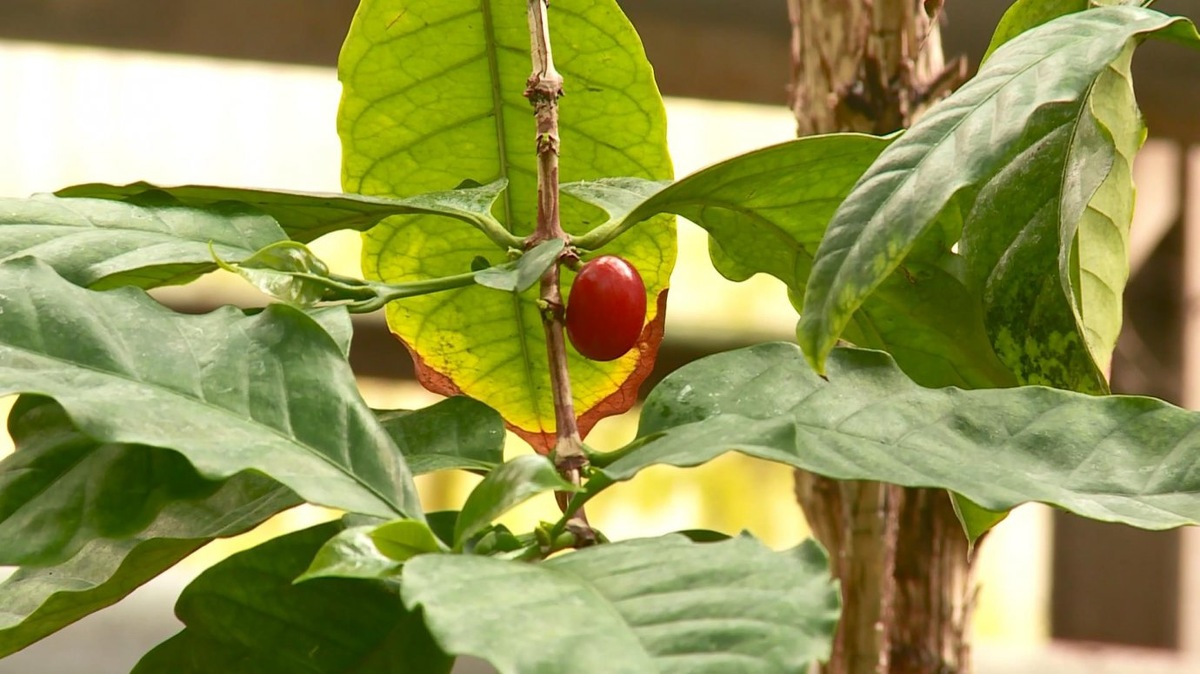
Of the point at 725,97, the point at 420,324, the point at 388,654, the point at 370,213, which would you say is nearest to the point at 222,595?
the point at 388,654

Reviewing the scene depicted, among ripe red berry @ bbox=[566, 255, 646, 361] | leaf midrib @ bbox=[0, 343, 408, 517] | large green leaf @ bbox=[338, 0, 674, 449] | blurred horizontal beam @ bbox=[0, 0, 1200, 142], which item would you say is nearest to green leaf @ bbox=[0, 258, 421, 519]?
leaf midrib @ bbox=[0, 343, 408, 517]

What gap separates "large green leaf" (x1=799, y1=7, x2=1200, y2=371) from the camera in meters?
0.41

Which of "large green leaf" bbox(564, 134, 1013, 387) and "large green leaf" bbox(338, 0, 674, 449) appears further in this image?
"large green leaf" bbox(338, 0, 674, 449)

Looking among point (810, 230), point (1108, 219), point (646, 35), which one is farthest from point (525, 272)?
point (646, 35)

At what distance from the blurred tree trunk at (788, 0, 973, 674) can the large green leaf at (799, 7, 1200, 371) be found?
0.45m

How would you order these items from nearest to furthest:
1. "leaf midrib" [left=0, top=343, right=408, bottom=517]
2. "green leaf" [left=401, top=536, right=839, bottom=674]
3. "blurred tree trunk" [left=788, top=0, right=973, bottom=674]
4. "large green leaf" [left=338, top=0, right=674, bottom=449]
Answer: "green leaf" [left=401, top=536, right=839, bottom=674], "leaf midrib" [left=0, top=343, right=408, bottom=517], "large green leaf" [left=338, top=0, right=674, bottom=449], "blurred tree trunk" [left=788, top=0, right=973, bottom=674]

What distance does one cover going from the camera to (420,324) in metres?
0.78

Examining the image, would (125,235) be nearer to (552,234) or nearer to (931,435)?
(552,234)

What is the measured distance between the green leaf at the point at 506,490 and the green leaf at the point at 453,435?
96 mm

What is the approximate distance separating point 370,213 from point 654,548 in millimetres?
253

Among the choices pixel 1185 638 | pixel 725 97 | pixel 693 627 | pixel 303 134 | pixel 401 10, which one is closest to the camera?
pixel 693 627

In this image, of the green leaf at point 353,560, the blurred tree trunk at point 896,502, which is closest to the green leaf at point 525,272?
the green leaf at point 353,560

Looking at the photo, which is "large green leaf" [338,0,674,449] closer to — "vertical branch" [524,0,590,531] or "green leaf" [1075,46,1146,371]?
"vertical branch" [524,0,590,531]

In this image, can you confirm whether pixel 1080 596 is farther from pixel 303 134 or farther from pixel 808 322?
pixel 808 322
